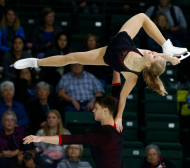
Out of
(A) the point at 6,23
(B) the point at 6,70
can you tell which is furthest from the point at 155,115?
(A) the point at 6,23

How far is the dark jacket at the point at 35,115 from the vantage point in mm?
6461

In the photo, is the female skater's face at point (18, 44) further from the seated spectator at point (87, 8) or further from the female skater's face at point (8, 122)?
the seated spectator at point (87, 8)

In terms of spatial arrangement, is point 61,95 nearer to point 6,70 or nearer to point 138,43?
point 6,70

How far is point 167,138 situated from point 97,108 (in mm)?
3191

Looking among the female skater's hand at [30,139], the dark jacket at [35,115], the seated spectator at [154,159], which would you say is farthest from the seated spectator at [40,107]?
the female skater's hand at [30,139]

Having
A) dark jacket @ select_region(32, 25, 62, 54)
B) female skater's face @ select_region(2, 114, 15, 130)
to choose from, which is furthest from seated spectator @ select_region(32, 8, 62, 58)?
female skater's face @ select_region(2, 114, 15, 130)

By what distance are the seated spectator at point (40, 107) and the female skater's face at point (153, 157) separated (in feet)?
5.69

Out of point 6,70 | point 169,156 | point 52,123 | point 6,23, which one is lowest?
point 169,156

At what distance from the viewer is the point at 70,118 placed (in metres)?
6.62

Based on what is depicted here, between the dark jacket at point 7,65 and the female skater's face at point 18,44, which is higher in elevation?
the female skater's face at point 18,44

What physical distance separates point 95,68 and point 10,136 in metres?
2.26

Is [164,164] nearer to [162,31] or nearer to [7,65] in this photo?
[162,31]

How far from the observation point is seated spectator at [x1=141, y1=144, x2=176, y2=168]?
6133mm

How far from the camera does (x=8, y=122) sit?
19.9ft
